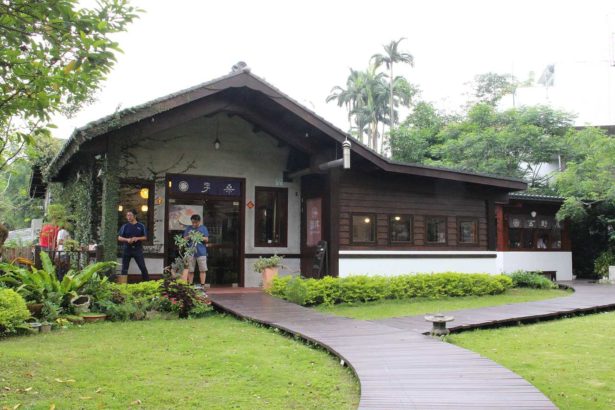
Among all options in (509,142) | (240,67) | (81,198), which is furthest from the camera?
(509,142)

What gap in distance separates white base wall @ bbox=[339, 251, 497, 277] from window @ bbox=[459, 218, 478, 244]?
1.14ft

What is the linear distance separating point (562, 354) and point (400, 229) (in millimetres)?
6911

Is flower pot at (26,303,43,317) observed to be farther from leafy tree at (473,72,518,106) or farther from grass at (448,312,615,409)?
leafy tree at (473,72,518,106)

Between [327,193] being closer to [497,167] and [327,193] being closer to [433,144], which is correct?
[497,167]

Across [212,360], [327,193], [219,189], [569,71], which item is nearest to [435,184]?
[327,193]

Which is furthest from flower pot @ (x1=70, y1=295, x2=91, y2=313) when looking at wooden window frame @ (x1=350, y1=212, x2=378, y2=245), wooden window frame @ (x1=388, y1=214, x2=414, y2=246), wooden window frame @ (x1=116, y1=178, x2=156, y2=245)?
wooden window frame @ (x1=388, y1=214, x2=414, y2=246)

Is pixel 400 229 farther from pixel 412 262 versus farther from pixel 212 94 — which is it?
pixel 212 94

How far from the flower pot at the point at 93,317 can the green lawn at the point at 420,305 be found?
3.69 metres

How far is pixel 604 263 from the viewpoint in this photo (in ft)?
57.1

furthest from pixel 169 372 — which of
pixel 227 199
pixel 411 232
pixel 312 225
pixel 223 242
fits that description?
pixel 411 232

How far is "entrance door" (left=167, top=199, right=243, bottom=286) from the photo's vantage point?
40.5ft

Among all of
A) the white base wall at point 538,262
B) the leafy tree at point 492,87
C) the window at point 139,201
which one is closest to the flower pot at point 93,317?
the window at point 139,201

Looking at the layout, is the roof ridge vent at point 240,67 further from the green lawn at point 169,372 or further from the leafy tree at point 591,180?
the leafy tree at point 591,180

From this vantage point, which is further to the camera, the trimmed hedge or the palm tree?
the palm tree
